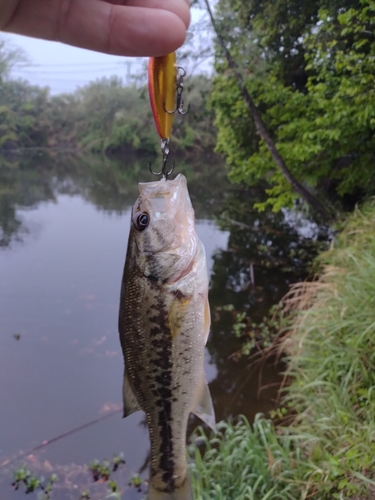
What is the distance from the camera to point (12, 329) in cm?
748

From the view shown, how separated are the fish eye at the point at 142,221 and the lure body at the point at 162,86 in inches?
13.2

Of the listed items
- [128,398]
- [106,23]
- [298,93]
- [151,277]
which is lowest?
[128,398]

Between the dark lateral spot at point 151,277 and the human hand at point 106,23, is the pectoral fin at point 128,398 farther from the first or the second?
the human hand at point 106,23

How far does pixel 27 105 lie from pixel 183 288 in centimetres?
3104

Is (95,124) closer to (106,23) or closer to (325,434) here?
(325,434)

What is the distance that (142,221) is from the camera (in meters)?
1.61

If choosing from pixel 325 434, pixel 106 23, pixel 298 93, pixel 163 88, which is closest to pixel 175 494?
pixel 163 88

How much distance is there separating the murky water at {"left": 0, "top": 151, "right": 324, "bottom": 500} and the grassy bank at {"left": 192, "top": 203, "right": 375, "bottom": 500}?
1.40 metres

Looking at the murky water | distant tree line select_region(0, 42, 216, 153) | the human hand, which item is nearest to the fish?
the human hand

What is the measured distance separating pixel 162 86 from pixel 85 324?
6.85m

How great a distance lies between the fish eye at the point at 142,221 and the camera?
1.62m

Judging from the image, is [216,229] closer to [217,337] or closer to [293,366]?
[217,337]

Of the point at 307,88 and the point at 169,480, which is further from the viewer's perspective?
the point at 307,88

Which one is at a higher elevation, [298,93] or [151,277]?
[298,93]
